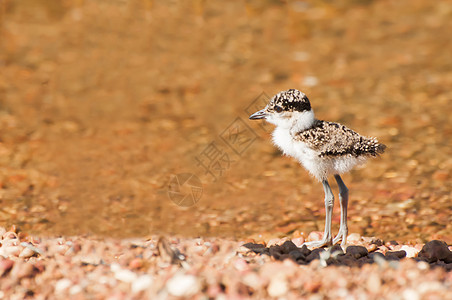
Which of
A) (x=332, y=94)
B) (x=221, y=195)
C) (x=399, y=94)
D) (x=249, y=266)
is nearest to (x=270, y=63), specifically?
(x=332, y=94)

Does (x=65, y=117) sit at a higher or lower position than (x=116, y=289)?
higher

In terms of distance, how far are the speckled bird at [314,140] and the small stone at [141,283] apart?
5.20 ft

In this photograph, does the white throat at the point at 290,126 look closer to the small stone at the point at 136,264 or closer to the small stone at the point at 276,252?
the small stone at the point at 276,252

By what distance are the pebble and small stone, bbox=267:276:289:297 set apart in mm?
446

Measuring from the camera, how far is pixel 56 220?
20.5ft

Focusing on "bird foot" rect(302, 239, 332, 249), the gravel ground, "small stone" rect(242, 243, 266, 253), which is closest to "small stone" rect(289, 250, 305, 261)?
the gravel ground

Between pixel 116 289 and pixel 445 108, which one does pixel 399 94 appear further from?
pixel 116 289

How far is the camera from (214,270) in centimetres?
418

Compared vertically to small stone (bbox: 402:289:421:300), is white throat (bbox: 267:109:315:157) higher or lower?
higher

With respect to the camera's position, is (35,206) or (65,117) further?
(65,117)

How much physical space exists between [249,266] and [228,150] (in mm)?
3941

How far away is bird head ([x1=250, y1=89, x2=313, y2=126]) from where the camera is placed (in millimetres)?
4797

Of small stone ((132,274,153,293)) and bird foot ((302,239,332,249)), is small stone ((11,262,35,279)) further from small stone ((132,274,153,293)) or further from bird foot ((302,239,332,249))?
bird foot ((302,239,332,249))

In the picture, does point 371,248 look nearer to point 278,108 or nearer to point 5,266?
point 278,108
